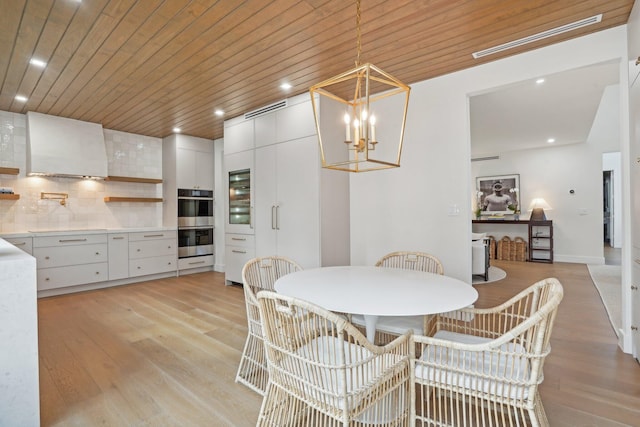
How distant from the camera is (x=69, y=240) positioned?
454 centimetres

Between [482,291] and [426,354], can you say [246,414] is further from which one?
[482,291]

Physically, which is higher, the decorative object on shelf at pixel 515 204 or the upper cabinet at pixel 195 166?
the upper cabinet at pixel 195 166

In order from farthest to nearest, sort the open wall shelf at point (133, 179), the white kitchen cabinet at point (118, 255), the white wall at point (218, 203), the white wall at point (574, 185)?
the white wall at point (574, 185), the white wall at point (218, 203), the open wall shelf at point (133, 179), the white kitchen cabinet at point (118, 255)

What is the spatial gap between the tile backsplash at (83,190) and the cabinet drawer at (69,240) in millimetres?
647

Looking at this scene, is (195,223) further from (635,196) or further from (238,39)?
(635,196)

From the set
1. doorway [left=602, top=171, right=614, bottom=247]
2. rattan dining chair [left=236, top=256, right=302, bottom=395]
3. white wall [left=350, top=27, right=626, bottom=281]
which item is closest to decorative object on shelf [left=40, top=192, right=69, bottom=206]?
rattan dining chair [left=236, top=256, right=302, bottom=395]

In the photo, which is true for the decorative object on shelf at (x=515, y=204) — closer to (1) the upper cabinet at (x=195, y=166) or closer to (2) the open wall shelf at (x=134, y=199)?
(1) the upper cabinet at (x=195, y=166)

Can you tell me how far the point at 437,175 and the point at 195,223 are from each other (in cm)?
434

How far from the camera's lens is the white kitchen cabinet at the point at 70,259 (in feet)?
14.2

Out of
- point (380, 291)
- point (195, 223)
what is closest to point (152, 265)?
point (195, 223)

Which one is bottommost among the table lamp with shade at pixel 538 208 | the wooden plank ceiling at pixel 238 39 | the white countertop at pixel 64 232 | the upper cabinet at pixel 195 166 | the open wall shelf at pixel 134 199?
the white countertop at pixel 64 232

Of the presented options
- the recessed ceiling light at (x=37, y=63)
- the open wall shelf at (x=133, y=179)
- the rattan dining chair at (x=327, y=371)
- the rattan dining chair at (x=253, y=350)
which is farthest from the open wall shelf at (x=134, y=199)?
the rattan dining chair at (x=327, y=371)

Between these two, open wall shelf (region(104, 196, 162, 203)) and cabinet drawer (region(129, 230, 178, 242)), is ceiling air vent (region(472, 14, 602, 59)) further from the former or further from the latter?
open wall shelf (region(104, 196, 162, 203))

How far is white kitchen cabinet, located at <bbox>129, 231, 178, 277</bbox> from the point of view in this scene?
16.9 ft
